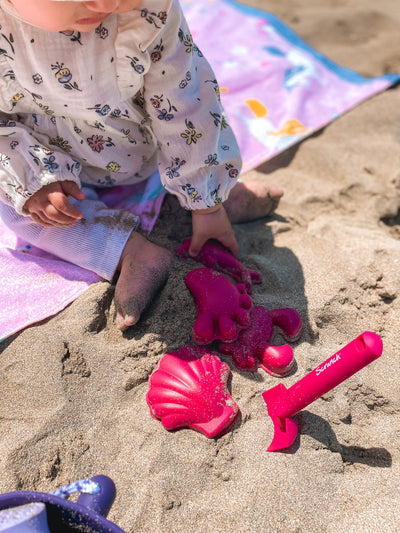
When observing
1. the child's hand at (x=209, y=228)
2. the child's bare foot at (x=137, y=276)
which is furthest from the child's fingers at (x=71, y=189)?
the child's hand at (x=209, y=228)

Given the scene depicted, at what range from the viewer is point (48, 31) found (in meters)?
1.04

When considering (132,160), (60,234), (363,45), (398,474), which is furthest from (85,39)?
(363,45)

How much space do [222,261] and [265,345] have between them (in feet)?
1.01

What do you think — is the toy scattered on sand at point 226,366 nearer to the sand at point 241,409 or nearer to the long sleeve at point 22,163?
the sand at point 241,409

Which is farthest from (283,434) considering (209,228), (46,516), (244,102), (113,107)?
Result: (244,102)

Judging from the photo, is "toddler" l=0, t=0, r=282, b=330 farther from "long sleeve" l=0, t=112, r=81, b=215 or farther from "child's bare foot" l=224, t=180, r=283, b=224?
"child's bare foot" l=224, t=180, r=283, b=224

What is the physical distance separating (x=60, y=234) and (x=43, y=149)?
9.3 inches

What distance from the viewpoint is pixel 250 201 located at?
61.5 inches

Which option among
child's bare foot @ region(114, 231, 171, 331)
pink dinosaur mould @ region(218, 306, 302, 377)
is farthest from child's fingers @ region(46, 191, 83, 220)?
pink dinosaur mould @ region(218, 306, 302, 377)

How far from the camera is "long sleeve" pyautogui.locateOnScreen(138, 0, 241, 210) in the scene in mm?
1146

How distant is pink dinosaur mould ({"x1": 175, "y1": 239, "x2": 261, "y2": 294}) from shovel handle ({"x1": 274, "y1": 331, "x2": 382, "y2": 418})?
39cm

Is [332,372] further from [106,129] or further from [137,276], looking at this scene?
[106,129]

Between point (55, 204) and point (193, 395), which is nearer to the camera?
point (193, 395)

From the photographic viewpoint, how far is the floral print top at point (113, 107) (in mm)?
1066
